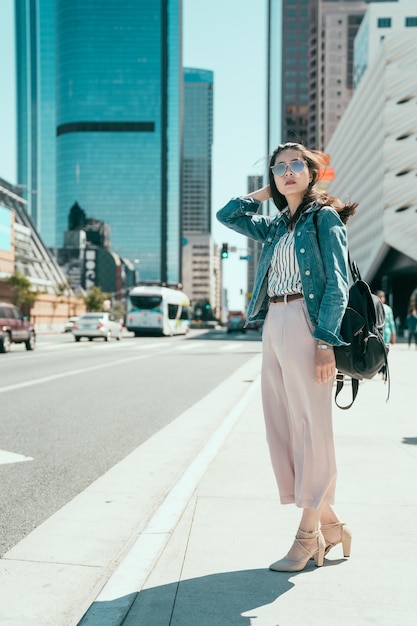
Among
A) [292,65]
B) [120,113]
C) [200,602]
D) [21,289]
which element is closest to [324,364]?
[200,602]

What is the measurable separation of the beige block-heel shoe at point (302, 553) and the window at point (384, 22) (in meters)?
119

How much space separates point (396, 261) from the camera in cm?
6625

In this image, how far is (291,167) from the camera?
3.42m

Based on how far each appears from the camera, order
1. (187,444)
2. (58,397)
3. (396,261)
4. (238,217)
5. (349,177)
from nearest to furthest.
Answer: (238,217), (187,444), (58,397), (396,261), (349,177)

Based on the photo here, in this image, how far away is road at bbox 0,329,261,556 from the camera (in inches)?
191

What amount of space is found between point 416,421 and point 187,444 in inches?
110

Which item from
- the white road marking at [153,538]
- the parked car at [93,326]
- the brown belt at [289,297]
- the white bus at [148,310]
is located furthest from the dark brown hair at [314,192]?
the white bus at [148,310]

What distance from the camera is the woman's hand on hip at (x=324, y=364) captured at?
3.17 meters

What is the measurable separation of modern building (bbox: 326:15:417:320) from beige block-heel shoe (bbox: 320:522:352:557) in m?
57.7

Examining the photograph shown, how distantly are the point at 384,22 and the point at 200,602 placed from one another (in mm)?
120671

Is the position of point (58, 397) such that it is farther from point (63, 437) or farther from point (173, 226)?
point (173, 226)

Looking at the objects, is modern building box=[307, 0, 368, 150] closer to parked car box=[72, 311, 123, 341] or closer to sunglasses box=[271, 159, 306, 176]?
parked car box=[72, 311, 123, 341]

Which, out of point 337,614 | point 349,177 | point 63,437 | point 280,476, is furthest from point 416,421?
point 349,177

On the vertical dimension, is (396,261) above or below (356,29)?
below
